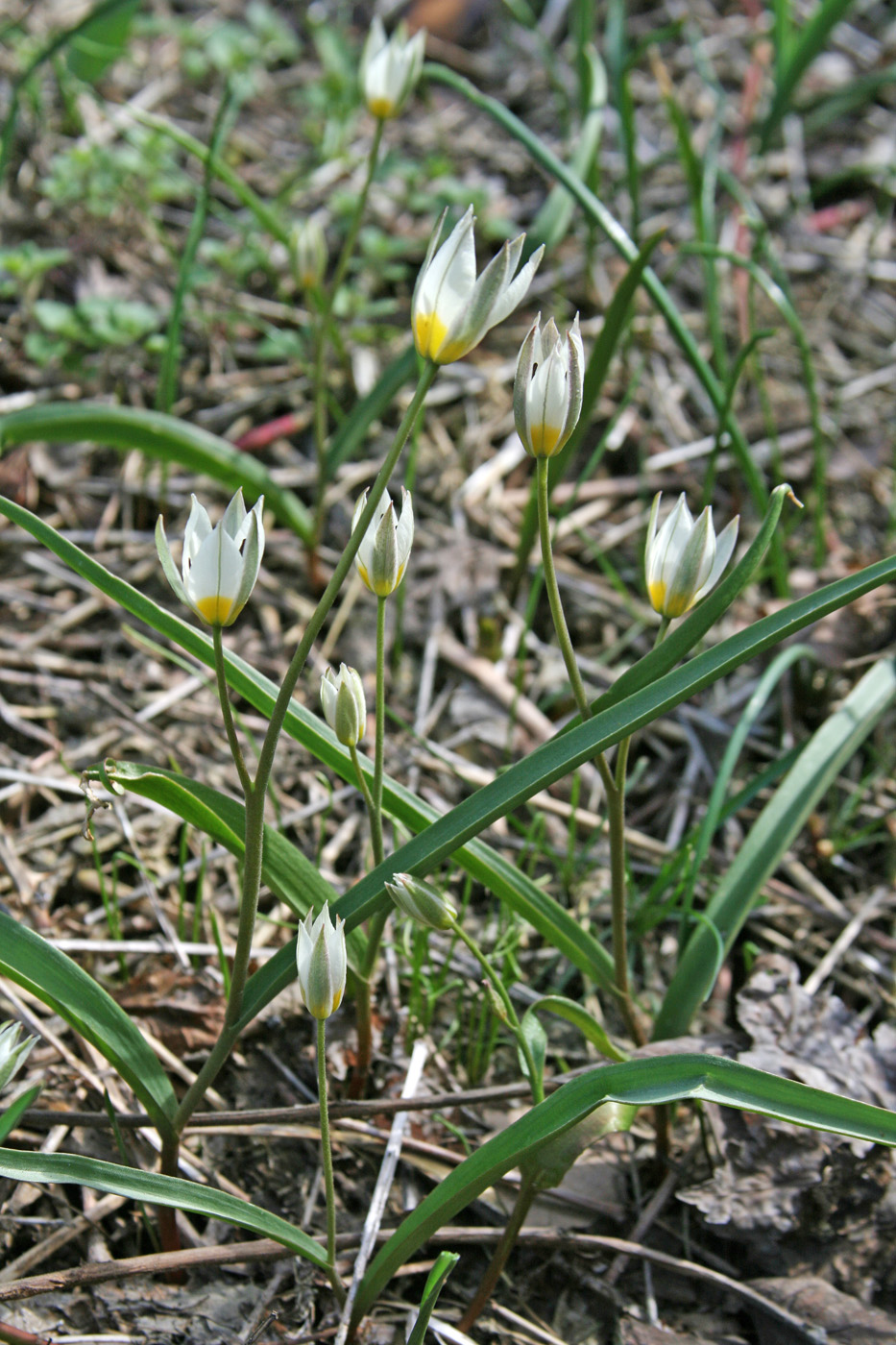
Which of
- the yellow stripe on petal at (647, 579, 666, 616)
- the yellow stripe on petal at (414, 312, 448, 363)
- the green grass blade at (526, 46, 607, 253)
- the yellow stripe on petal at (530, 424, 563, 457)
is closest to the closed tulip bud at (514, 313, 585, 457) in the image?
the yellow stripe on petal at (530, 424, 563, 457)

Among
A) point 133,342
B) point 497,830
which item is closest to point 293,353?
point 133,342

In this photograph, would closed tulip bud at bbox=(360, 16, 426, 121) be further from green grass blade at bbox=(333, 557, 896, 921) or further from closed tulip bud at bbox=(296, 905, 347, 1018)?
closed tulip bud at bbox=(296, 905, 347, 1018)

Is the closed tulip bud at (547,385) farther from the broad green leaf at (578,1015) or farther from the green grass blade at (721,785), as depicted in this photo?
the green grass blade at (721,785)

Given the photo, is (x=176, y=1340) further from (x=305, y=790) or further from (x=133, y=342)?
(x=133, y=342)

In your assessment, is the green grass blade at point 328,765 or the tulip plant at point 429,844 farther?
the green grass blade at point 328,765

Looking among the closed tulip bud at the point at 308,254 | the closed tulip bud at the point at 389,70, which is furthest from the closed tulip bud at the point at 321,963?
the closed tulip bud at the point at 389,70

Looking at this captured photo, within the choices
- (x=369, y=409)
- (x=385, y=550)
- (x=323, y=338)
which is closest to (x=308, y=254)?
(x=323, y=338)

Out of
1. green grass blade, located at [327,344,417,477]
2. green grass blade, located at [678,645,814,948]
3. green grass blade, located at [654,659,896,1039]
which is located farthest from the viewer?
green grass blade, located at [327,344,417,477]
